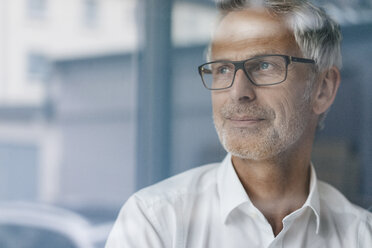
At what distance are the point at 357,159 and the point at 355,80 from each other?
0.29 meters

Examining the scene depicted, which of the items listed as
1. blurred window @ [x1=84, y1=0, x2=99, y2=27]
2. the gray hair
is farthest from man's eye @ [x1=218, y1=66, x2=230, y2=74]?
blurred window @ [x1=84, y1=0, x2=99, y2=27]

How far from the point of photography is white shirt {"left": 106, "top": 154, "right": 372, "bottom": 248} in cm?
147

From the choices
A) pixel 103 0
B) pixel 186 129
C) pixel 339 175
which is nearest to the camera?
pixel 339 175

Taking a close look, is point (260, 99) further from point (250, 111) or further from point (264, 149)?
point (264, 149)

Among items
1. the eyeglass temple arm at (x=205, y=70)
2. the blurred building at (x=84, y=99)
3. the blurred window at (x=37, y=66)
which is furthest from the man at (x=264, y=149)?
the blurred window at (x=37, y=66)

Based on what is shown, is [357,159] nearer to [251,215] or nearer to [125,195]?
[251,215]

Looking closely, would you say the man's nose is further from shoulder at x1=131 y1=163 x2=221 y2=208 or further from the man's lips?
shoulder at x1=131 y1=163 x2=221 y2=208

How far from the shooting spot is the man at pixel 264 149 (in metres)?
1.43

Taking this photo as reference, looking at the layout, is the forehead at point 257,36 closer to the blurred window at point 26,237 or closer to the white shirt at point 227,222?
the white shirt at point 227,222

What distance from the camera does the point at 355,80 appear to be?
1.61m

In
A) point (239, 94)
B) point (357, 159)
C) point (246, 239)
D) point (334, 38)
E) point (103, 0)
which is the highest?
point (103, 0)

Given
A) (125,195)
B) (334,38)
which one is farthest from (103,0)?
(334,38)

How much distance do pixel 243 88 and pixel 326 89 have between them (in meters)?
0.35

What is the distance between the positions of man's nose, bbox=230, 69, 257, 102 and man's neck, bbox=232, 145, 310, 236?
0.23 metres
